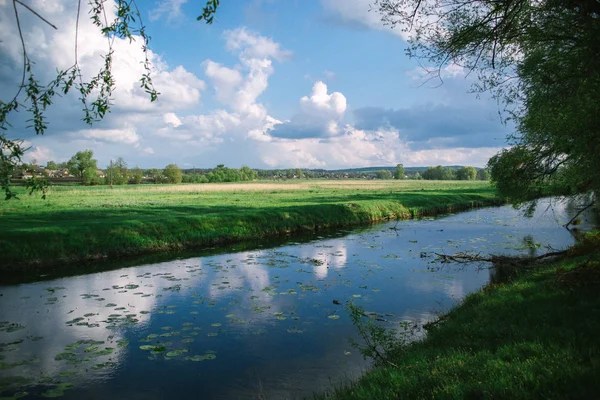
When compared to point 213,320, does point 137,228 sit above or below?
above

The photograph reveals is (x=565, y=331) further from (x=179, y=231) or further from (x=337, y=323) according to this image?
(x=179, y=231)

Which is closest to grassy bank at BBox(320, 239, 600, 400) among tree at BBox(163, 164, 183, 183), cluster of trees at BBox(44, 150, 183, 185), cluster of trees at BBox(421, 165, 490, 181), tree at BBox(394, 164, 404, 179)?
cluster of trees at BBox(44, 150, 183, 185)

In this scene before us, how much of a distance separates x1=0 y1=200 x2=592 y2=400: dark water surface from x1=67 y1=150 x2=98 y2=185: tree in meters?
93.4

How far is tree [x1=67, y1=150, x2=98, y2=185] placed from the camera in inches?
3919

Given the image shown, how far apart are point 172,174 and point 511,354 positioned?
5005 inches

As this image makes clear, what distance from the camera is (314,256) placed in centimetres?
2009

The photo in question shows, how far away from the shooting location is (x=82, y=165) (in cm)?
10362

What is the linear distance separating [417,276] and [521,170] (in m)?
8.35

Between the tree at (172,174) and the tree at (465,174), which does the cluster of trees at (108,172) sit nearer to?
the tree at (172,174)

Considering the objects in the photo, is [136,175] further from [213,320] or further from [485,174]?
[213,320]

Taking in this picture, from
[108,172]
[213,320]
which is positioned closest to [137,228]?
[213,320]

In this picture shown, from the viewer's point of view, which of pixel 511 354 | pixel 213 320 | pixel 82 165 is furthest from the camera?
pixel 82 165

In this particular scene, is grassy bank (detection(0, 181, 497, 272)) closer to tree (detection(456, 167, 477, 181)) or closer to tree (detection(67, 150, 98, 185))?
tree (detection(67, 150, 98, 185))

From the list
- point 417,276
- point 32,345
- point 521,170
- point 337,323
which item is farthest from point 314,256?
point 32,345
